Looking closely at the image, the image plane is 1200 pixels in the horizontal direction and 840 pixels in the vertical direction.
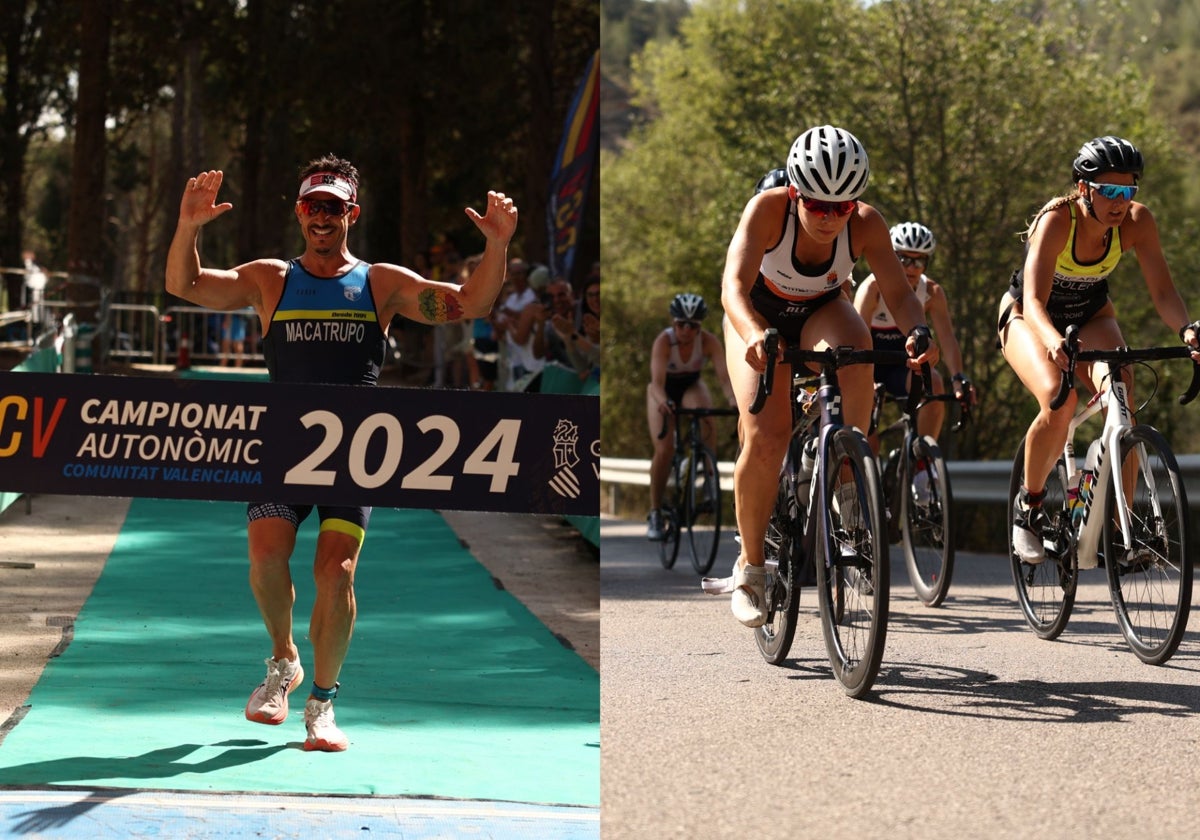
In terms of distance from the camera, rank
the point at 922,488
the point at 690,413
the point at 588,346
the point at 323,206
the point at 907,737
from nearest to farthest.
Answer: the point at 323,206
the point at 907,737
the point at 922,488
the point at 690,413
the point at 588,346

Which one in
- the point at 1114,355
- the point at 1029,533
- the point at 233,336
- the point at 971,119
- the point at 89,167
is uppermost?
the point at 971,119

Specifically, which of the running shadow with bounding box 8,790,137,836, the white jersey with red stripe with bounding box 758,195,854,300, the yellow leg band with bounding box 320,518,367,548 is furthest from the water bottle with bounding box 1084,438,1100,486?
the running shadow with bounding box 8,790,137,836

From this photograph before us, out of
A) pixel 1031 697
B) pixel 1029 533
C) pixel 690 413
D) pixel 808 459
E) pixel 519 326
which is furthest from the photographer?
pixel 519 326

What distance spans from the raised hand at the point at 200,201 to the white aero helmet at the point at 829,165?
228 cm

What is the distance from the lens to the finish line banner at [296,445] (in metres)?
5.23

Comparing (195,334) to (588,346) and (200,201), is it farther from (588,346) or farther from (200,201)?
(200,201)

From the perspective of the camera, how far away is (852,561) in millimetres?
6199

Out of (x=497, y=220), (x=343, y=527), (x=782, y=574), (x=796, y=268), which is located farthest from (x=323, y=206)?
(x=782, y=574)

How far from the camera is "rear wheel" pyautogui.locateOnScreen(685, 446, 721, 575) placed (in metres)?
11.8

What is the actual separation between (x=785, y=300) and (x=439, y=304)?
86.3 inches

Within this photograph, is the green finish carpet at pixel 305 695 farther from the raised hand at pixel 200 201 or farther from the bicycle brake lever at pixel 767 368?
the raised hand at pixel 200 201

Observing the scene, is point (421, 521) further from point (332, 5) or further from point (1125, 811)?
point (332, 5)

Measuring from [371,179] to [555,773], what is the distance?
3283 centimetres

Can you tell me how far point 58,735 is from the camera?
5.82 m
